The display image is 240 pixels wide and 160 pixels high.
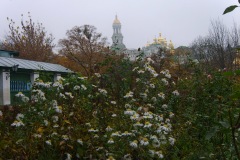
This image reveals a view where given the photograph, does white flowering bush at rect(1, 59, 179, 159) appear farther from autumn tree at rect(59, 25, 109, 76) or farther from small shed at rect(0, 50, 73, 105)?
autumn tree at rect(59, 25, 109, 76)

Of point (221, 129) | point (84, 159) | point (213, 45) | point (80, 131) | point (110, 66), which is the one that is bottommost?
point (84, 159)

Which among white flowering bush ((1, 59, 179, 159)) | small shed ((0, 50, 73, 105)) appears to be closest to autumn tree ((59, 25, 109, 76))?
small shed ((0, 50, 73, 105))

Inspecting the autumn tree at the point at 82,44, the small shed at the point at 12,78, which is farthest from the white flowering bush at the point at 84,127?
the autumn tree at the point at 82,44

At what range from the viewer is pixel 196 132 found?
5.09m

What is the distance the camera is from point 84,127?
15.6ft

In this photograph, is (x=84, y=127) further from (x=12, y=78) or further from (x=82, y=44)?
(x=82, y=44)

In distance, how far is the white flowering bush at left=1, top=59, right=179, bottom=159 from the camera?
401cm

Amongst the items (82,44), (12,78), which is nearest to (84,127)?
(12,78)

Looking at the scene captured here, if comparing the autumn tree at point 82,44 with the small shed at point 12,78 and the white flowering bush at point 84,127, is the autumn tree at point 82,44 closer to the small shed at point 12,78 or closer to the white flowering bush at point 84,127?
the small shed at point 12,78

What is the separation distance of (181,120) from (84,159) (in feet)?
7.05

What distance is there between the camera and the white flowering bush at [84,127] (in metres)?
4.01

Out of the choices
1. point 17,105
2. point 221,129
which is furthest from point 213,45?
point 221,129

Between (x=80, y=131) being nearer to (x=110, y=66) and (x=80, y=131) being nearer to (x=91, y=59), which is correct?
(x=110, y=66)

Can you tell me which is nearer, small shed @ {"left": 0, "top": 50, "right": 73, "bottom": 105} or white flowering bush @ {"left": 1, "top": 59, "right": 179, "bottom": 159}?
white flowering bush @ {"left": 1, "top": 59, "right": 179, "bottom": 159}
